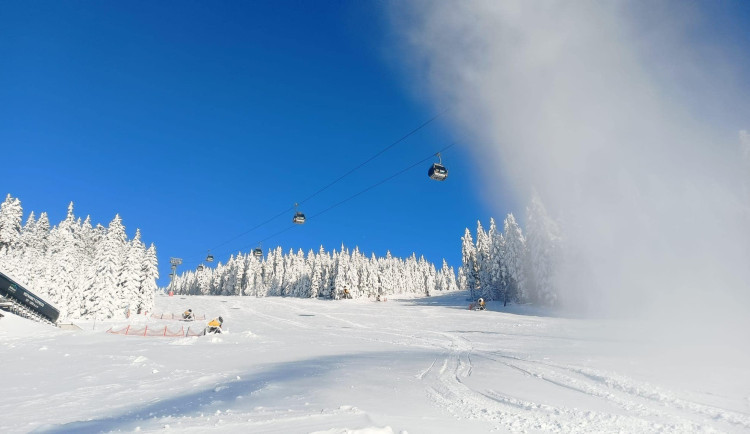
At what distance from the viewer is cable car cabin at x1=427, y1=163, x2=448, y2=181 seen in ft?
57.2

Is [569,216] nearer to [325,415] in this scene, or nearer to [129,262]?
[325,415]

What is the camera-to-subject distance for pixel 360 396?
7.94 metres

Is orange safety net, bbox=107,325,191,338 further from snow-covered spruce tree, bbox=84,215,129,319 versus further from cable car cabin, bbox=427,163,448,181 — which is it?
cable car cabin, bbox=427,163,448,181

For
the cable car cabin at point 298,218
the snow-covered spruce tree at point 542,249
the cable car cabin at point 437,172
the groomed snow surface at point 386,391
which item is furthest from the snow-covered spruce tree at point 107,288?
the snow-covered spruce tree at point 542,249

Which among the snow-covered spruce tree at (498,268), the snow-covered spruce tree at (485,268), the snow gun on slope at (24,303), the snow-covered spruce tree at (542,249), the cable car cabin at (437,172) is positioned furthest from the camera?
the snow-covered spruce tree at (485,268)

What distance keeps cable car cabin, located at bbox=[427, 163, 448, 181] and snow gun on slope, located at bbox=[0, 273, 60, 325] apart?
3634cm

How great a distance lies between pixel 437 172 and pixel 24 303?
3721cm

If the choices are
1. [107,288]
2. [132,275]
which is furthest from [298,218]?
[132,275]

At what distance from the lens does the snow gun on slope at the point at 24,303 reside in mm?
29969

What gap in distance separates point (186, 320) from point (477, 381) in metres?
39.7

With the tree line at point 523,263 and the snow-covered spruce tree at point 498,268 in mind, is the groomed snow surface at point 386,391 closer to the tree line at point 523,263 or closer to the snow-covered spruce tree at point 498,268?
the tree line at point 523,263

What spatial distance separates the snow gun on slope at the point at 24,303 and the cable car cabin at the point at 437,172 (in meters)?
36.3

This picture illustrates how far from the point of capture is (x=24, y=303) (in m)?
31.0

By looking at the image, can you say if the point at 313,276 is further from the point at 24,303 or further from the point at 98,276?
the point at 24,303
